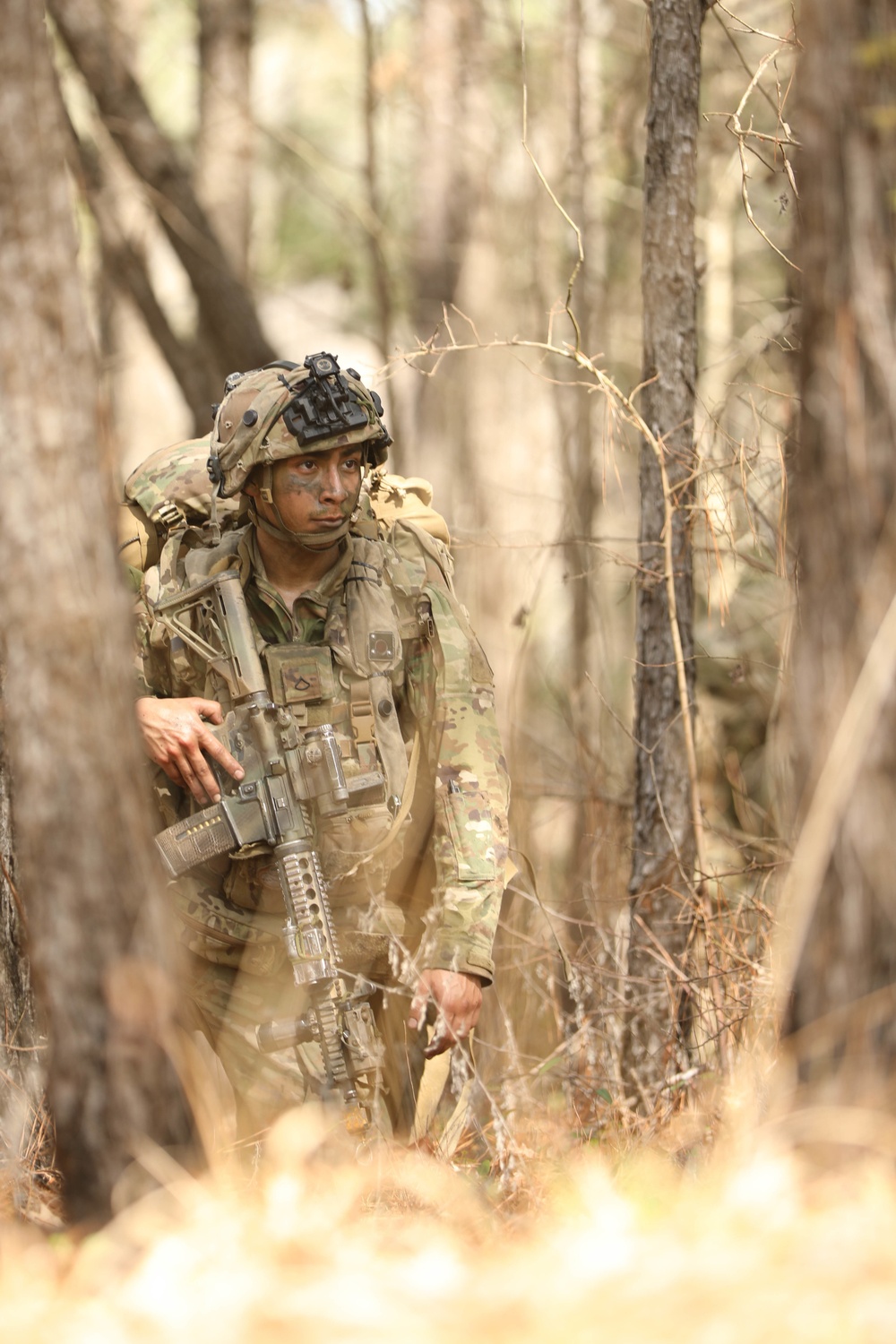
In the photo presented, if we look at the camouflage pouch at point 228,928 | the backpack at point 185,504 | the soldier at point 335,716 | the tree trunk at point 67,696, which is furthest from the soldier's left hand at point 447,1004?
the backpack at point 185,504

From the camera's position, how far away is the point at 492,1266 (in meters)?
2.02

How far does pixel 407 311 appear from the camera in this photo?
11.4 meters

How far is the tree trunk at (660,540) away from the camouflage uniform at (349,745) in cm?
56

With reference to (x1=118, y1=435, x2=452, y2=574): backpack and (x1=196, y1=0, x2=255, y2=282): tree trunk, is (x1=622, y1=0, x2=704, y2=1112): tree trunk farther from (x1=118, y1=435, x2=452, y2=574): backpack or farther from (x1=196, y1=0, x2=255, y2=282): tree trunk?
(x1=196, y1=0, x2=255, y2=282): tree trunk

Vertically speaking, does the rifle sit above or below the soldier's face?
below

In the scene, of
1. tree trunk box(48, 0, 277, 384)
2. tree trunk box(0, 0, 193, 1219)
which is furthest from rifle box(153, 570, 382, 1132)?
tree trunk box(48, 0, 277, 384)

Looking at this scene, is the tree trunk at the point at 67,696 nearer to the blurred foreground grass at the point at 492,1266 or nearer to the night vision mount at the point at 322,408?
the blurred foreground grass at the point at 492,1266

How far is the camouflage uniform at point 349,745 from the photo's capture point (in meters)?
3.69

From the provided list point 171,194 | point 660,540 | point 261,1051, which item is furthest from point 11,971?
point 171,194

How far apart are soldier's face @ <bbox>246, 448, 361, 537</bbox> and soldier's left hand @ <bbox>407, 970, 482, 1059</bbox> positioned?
46.2 inches

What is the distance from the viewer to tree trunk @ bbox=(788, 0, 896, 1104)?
1985 millimetres

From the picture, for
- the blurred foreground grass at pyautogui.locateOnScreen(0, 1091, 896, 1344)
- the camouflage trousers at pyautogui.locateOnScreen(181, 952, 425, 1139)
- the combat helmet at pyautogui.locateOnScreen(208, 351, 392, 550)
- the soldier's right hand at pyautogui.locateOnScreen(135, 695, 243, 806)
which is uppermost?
the combat helmet at pyautogui.locateOnScreen(208, 351, 392, 550)

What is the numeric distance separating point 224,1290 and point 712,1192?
723mm

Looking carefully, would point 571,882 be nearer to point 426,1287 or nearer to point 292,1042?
point 292,1042
